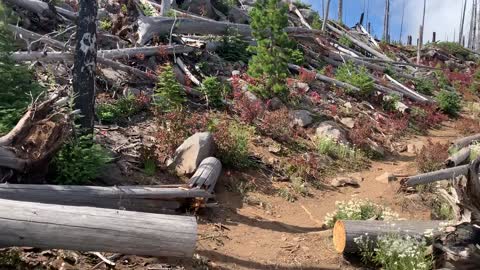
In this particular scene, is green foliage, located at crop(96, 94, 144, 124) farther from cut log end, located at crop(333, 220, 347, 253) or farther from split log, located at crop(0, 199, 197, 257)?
cut log end, located at crop(333, 220, 347, 253)

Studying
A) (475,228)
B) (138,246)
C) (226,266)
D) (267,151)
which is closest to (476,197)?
(475,228)

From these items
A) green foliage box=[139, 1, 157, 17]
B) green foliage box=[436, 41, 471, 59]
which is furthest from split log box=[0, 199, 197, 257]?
green foliage box=[436, 41, 471, 59]

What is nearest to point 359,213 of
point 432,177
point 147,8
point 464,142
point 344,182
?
point 344,182

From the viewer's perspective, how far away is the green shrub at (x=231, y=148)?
9281 millimetres

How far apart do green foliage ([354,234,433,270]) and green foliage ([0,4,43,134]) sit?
5185 millimetres

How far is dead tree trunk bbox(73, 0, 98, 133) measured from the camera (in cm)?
761

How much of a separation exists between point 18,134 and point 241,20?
1453 centimetres

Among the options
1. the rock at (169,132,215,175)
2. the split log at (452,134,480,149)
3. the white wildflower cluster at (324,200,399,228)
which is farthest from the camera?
the split log at (452,134,480,149)

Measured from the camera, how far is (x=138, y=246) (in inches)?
202

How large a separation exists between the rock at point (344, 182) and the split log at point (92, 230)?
5.37m

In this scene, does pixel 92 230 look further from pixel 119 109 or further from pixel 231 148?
pixel 119 109

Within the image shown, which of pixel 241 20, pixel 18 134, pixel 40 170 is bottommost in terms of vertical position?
pixel 40 170

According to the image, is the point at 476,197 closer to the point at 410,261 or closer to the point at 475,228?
the point at 475,228

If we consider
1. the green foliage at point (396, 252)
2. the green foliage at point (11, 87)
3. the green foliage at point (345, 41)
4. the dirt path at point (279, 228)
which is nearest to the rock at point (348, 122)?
the dirt path at point (279, 228)
